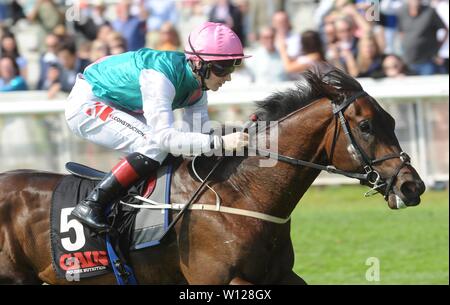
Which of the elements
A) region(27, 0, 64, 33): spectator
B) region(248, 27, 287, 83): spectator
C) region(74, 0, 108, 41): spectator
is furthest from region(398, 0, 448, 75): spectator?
region(27, 0, 64, 33): spectator

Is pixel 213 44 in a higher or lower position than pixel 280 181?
higher

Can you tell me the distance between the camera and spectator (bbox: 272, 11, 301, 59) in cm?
1102

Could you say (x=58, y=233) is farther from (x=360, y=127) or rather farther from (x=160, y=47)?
(x=160, y=47)

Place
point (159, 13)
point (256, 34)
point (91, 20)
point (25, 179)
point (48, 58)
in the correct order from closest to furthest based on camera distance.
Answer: point (25, 179) < point (48, 58) < point (256, 34) < point (159, 13) < point (91, 20)

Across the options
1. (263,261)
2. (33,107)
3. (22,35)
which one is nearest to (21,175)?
(263,261)

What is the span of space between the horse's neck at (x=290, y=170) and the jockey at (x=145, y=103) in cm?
23

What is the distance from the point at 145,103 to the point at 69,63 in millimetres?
6530

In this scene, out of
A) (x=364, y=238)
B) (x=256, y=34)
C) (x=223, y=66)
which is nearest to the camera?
(x=223, y=66)

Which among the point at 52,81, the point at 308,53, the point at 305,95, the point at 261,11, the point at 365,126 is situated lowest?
the point at 52,81

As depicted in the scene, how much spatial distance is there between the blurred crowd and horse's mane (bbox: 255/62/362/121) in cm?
481

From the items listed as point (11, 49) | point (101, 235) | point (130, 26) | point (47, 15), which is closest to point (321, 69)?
point (101, 235)

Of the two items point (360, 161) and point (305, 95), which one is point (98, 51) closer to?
point (305, 95)

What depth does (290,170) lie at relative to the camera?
4.93 meters
